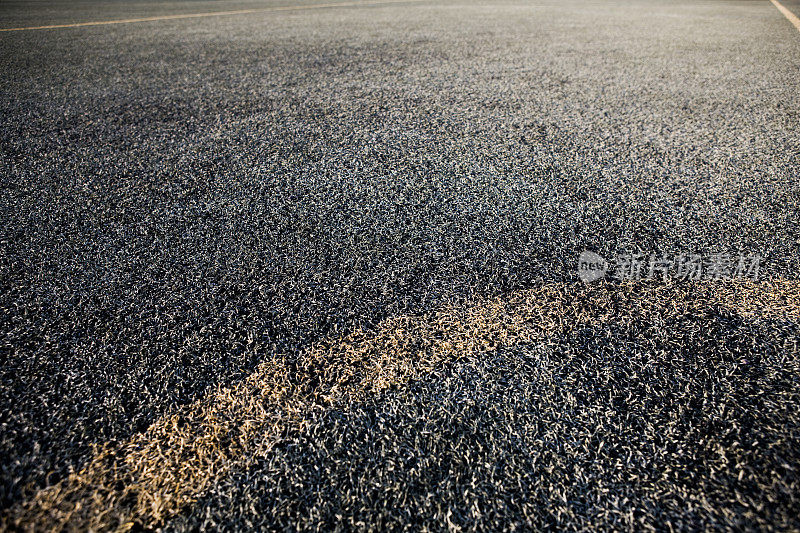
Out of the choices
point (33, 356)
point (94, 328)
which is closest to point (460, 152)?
point (94, 328)

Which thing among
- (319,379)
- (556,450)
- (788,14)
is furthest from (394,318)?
(788,14)

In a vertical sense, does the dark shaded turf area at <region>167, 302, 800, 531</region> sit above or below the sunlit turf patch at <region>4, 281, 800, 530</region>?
below

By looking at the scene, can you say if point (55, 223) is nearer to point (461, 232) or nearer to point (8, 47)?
point (461, 232)

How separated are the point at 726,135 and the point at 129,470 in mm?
2806

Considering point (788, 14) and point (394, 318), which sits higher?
point (788, 14)

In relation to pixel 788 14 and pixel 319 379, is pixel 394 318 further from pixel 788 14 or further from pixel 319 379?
pixel 788 14

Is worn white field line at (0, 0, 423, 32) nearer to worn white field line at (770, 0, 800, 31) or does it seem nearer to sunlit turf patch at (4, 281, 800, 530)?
worn white field line at (770, 0, 800, 31)

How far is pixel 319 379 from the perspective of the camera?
102 centimetres

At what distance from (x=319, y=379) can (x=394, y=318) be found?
0.27m

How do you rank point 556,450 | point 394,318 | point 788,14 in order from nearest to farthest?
point 556,450, point 394,318, point 788,14

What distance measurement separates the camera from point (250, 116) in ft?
8.34

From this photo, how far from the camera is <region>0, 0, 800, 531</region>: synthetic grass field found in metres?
0.82

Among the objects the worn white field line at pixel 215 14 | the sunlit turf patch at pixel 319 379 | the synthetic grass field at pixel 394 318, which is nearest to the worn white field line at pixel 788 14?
the synthetic grass field at pixel 394 318

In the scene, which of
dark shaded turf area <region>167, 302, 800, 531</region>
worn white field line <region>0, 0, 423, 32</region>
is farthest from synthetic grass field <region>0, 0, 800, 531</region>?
worn white field line <region>0, 0, 423, 32</region>
